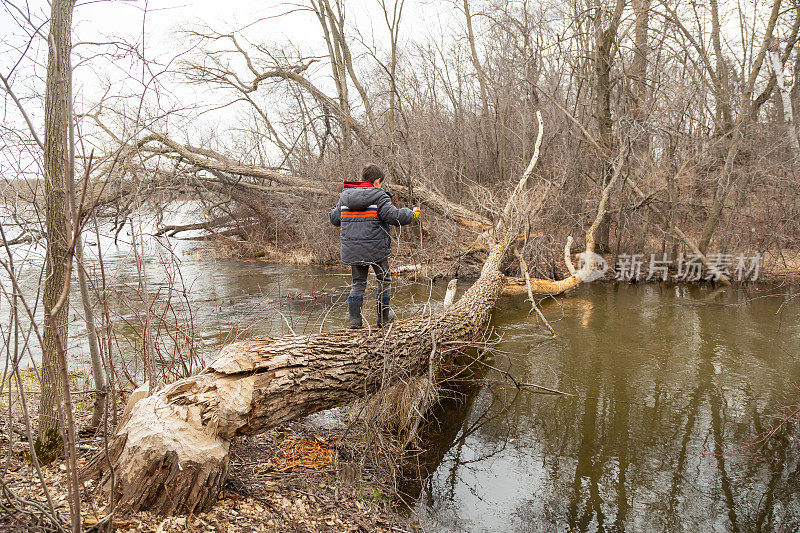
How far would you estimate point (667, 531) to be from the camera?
132 inches

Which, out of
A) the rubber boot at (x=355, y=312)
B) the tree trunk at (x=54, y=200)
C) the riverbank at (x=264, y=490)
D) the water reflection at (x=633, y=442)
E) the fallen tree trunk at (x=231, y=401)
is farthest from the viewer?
the rubber boot at (x=355, y=312)

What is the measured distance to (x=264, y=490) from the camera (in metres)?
3.24

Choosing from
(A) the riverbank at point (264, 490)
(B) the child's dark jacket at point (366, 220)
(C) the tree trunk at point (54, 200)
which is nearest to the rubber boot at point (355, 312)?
(B) the child's dark jacket at point (366, 220)

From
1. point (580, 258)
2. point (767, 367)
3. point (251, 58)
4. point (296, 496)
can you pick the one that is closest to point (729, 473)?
point (767, 367)

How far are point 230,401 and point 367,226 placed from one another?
7.94 ft

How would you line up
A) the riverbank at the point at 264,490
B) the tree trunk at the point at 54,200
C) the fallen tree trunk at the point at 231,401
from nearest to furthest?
the riverbank at the point at 264,490
the fallen tree trunk at the point at 231,401
the tree trunk at the point at 54,200

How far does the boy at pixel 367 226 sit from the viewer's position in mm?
5000

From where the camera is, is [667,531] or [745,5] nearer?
[667,531]

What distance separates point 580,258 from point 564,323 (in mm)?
3857

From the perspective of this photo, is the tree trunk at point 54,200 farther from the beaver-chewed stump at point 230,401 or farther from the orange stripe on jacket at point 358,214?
the orange stripe on jacket at point 358,214

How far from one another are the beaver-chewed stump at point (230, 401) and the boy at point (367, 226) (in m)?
0.60

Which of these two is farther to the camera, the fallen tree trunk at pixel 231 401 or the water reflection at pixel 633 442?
the water reflection at pixel 633 442

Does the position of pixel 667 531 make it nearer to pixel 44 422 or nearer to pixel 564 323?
pixel 44 422

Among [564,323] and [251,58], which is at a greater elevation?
[251,58]
